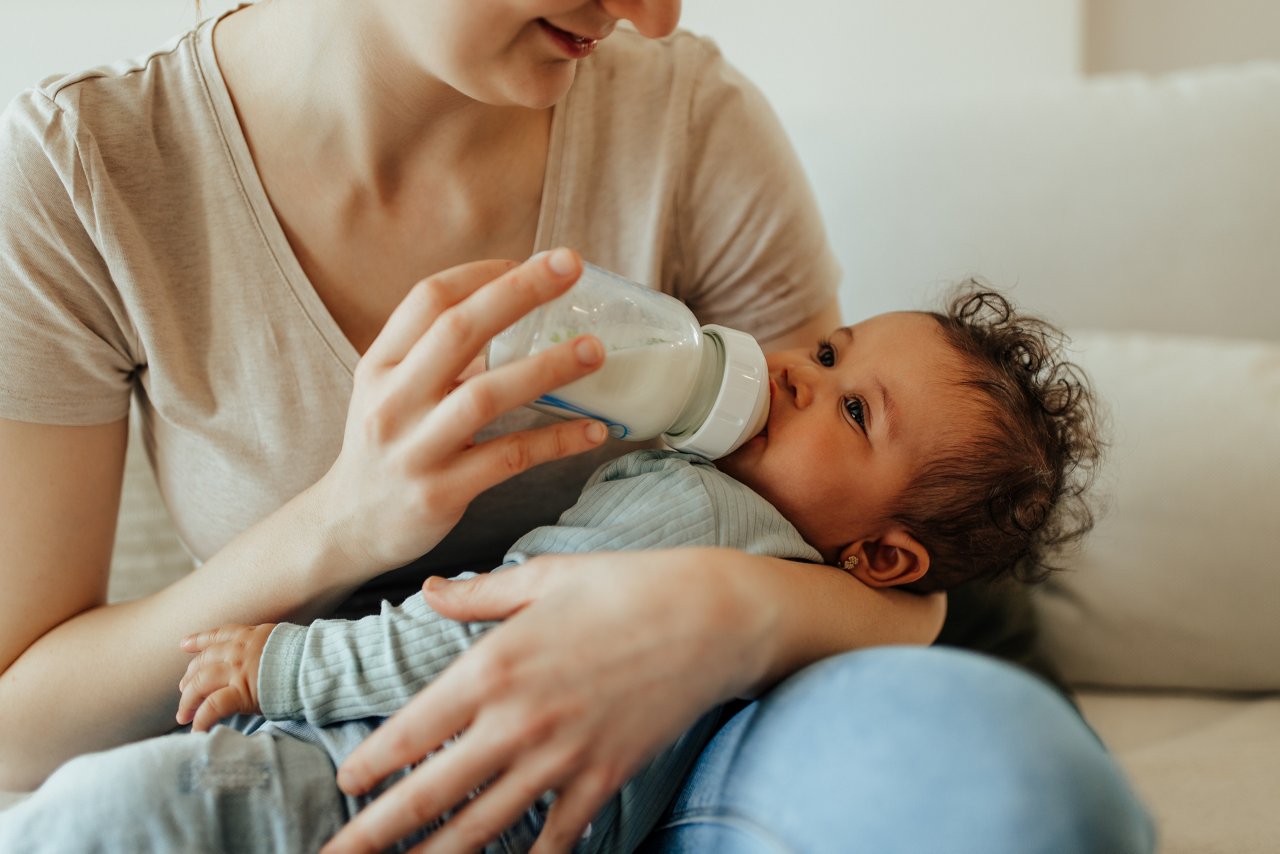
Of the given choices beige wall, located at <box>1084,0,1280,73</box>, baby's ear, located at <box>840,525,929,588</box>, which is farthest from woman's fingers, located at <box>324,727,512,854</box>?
beige wall, located at <box>1084,0,1280,73</box>

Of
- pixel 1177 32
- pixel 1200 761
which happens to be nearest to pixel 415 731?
pixel 1200 761

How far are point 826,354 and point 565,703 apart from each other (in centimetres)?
55

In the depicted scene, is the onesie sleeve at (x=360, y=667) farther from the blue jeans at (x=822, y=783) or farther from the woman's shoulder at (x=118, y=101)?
the woman's shoulder at (x=118, y=101)

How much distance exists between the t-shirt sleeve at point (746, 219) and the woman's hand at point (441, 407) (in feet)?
1.32

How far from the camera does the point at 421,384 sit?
31.8 inches

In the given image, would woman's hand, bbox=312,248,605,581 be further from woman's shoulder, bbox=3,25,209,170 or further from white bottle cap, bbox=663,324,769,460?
Result: woman's shoulder, bbox=3,25,209,170

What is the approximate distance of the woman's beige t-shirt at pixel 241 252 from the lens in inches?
38.4

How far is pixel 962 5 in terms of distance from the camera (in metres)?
1.92

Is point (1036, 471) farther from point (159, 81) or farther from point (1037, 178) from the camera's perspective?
point (159, 81)

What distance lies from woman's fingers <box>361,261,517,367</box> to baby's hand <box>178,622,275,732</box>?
273 mm

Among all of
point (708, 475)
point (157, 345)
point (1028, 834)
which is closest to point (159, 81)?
point (157, 345)

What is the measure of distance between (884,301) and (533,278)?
964 mm

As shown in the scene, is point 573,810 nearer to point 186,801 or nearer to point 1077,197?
point 186,801

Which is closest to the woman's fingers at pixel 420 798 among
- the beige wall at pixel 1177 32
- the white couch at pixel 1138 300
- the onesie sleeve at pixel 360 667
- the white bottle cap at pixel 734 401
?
the onesie sleeve at pixel 360 667
